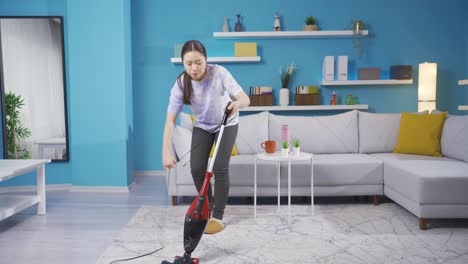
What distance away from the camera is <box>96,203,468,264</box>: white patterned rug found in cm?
243

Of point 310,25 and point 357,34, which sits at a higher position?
point 310,25

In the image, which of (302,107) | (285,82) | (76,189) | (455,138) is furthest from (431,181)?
(76,189)

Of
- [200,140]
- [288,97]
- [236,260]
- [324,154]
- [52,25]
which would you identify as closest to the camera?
[236,260]

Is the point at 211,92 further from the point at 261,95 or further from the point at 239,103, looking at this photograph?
the point at 261,95

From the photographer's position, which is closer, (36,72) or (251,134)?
(251,134)

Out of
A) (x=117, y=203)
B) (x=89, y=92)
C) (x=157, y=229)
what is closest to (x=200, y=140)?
(x=157, y=229)

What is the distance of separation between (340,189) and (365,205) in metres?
0.24

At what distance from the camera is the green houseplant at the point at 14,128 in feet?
14.4

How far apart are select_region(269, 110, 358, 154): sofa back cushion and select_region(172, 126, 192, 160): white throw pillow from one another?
0.90 metres

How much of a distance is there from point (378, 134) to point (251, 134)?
1.24 metres

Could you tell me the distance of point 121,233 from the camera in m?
2.91

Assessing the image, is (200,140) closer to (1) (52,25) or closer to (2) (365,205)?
(2) (365,205)

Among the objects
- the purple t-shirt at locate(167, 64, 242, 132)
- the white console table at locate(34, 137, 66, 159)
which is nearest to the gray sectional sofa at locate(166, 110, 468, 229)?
the purple t-shirt at locate(167, 64, 242, 132)

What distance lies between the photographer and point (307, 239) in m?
2.75
